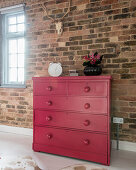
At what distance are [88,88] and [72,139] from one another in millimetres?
778

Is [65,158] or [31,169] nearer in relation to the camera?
[31,169]

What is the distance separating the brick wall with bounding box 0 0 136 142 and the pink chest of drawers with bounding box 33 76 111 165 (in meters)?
0.66

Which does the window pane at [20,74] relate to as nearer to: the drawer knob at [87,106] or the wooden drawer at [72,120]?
the wooden drawer at [72,120]

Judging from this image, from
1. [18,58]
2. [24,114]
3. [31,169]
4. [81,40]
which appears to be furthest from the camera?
[18,58]

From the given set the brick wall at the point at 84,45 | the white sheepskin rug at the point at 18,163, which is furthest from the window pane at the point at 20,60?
the white sheepskin rug at the point at 18,163

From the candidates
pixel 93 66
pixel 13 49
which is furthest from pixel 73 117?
pixel 13 49

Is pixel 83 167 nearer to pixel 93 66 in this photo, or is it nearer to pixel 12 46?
pixel 93 66

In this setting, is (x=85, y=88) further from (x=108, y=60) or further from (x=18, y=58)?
(x=18, y=58)

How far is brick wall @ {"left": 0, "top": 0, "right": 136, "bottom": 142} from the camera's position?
8.82ft

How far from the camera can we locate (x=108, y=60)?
110 inches

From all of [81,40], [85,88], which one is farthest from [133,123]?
[81,40]

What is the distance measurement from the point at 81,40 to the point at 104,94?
1233mm

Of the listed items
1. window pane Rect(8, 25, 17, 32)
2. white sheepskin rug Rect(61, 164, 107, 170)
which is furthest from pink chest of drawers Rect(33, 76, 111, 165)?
window pane Rect(8, 25, 17, 32)

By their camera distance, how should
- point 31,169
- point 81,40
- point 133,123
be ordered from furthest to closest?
point 81,40
point 133,123
point 31,169
